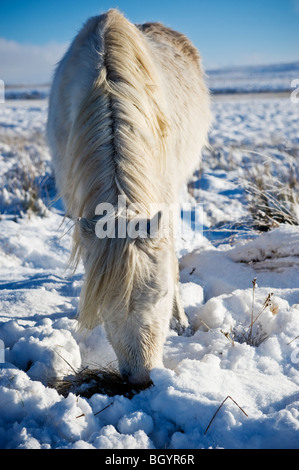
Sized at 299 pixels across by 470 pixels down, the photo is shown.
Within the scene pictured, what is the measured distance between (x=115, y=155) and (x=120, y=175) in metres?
0.13

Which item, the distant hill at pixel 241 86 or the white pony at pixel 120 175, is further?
the distant hill at pixel 241 86

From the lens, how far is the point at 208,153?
34.2 feet

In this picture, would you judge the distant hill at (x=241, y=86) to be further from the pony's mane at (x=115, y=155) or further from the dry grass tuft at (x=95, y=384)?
the dry grass tuft at (x=95, y=384)

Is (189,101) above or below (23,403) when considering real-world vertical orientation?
above

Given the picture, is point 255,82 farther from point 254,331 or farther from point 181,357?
point 181,357

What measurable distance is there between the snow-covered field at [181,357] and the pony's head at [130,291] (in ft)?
0.52

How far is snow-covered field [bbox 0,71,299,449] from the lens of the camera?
5.49 feet

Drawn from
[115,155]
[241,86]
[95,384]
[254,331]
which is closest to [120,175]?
[115,155]

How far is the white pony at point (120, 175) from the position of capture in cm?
184

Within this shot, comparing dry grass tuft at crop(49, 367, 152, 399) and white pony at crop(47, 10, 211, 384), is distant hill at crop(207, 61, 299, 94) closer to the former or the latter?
white pony at crop(47, 10, 211, 384)

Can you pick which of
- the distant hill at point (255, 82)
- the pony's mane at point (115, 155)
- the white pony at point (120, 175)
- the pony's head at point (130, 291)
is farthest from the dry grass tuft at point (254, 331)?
the distant hill at point (255, 82)

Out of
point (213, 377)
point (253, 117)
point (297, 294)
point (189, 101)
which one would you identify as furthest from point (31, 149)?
point (253, 117)

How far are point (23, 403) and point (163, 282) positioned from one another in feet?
2.77
